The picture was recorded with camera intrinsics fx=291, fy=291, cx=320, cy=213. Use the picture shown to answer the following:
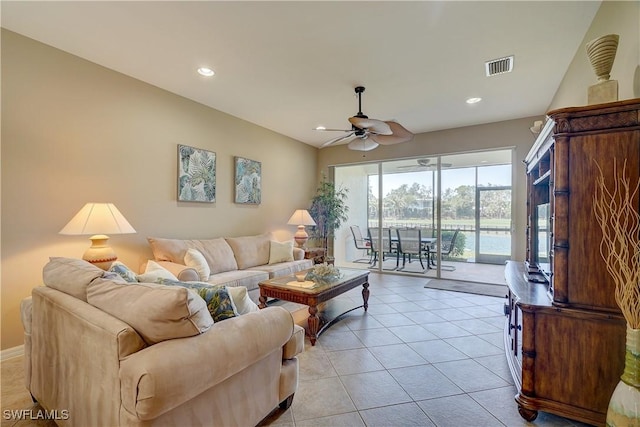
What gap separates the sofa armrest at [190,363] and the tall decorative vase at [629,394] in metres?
1.65

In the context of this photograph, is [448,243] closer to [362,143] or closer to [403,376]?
[362,143]

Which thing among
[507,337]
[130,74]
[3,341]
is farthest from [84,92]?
[507,337]

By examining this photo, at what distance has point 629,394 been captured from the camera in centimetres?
132

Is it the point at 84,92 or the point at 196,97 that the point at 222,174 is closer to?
the point at 196,97

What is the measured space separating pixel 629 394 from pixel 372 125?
2.71 metres

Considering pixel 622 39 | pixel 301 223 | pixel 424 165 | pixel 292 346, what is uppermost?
pixel 622 39

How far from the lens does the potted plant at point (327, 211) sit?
608 cm

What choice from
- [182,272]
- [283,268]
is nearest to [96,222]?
[182,272]

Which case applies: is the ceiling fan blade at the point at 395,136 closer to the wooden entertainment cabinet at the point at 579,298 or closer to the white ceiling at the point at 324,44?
the white ceiling at the point at 324,44

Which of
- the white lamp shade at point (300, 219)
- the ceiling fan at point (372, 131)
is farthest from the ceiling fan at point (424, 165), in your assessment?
the white lamp shade at point (300, 219)

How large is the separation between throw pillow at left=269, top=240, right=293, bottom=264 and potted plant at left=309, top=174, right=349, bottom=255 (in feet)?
5.07

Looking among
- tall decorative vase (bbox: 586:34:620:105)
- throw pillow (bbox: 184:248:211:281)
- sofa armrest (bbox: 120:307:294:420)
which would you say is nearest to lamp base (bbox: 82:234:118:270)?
throw pillow (bbox: 184:248:211:281)

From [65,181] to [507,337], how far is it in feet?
14.4

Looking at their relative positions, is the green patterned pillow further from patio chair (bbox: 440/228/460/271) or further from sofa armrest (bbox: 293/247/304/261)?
patio chair (bbox: 440/228/460/271)
